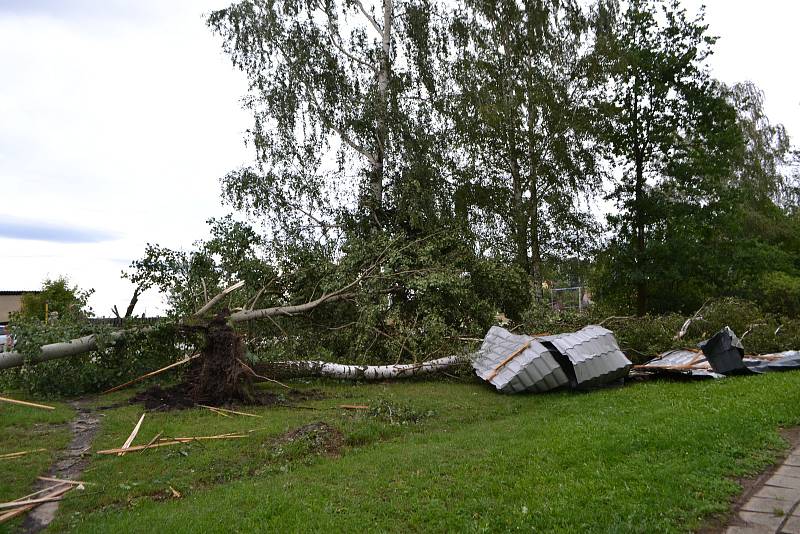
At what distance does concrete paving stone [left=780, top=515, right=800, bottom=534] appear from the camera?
11.1 feet

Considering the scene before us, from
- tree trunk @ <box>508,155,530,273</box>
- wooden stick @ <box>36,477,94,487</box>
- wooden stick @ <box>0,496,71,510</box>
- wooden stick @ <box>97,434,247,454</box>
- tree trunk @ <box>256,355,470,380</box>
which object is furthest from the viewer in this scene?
tree trunk @ <box>508,155,530,273</box>

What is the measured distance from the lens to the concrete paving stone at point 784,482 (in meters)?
4.14

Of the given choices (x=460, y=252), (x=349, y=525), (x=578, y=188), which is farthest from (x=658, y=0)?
(x=349, y=525)

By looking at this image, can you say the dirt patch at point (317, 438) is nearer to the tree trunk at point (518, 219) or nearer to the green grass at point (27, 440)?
the green grass at point (27, 440)

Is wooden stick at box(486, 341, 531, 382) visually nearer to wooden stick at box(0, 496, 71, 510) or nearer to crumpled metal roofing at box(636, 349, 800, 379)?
crumpled metal roofing at box(636, 349, 800, 379)

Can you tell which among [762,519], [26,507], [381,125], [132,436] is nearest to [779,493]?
[762,519]

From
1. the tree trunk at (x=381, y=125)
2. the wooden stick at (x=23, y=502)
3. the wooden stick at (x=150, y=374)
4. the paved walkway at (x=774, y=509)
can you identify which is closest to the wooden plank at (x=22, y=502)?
the wooden stick at (x=23, y=502)

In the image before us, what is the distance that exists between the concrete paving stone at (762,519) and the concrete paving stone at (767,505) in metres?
0.06

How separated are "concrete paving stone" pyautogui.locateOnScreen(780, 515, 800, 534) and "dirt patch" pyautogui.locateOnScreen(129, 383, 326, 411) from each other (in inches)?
239

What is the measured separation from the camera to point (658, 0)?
57.5 ft

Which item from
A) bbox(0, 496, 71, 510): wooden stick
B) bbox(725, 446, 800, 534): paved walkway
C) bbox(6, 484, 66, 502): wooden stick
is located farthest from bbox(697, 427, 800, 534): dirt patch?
bbox(6, 484, 66, 502): wooden stick

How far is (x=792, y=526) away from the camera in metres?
3.46

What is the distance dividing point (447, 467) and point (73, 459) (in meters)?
3.84

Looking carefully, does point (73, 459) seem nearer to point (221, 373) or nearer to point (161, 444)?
point (161, 444)
